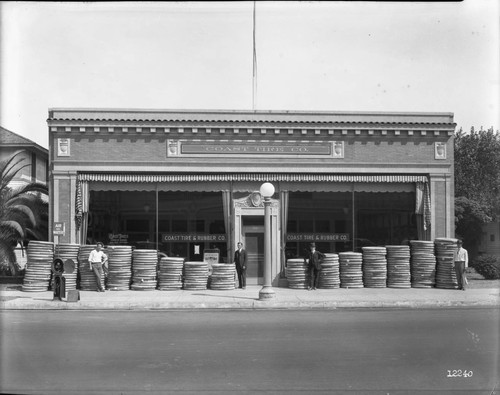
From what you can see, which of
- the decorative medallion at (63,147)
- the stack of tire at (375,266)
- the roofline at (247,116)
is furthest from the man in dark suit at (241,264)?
the decorative medallion at (63,147)

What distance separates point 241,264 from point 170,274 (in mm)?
2448

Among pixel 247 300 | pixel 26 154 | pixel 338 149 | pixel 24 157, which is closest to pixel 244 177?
pixel 338 149

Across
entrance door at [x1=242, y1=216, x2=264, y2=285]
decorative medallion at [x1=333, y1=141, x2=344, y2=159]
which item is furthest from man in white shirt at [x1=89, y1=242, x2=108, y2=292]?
decorative medallion at [x1=333, y1=141, x2=344, y2=159]

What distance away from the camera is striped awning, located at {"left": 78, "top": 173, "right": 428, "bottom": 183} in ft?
68.5

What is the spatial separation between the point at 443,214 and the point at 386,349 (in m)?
13.4

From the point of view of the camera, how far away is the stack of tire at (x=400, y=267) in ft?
65.6

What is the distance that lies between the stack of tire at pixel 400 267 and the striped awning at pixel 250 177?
2.91 meters

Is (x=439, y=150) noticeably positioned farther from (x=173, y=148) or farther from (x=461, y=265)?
(x=173, y=148)

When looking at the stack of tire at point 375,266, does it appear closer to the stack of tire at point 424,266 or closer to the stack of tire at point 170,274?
the stack of tire at point 424,266

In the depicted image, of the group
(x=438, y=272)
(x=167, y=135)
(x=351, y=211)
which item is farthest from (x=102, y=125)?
(x=438, y=272)

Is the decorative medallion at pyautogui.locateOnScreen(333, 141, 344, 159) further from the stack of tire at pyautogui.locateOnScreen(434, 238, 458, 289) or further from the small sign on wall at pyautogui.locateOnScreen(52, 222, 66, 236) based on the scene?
the small sign on wall at pyautogui.locateOnScreen(52, 222, 66, 236)

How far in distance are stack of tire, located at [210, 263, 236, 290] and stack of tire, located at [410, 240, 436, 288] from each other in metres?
6.33

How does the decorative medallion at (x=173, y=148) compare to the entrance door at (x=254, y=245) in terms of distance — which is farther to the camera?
the entrance door at (x=254, y=245)

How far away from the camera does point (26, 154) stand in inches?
1115
